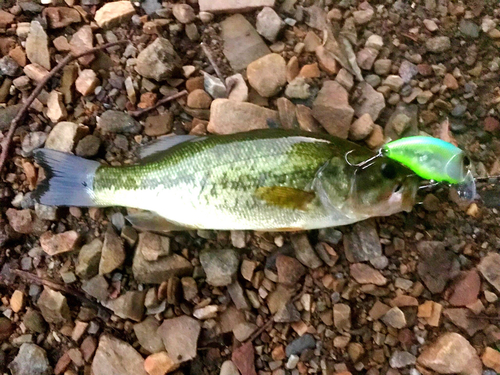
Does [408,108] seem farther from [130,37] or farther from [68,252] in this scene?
[68,252]

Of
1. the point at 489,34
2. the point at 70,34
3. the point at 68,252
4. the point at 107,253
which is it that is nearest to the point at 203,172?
the point at 107,253

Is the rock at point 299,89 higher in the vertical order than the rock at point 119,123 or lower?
higher

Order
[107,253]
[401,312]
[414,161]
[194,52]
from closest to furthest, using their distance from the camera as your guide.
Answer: [414,161]
[401,312]
[107,253]
[194,52]

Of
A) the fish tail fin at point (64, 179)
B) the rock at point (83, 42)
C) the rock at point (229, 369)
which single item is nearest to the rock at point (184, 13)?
the rock at point (83, 42)

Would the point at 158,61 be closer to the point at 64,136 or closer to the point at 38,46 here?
the point at 64,136

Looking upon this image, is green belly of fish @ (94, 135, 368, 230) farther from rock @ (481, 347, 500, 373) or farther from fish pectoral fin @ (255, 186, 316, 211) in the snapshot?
rock @ (481, 347, 500, 373)

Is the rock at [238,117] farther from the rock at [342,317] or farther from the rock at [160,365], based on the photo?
the rock at [160,365]

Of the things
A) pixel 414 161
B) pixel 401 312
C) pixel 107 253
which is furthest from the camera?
pixel 107 253
